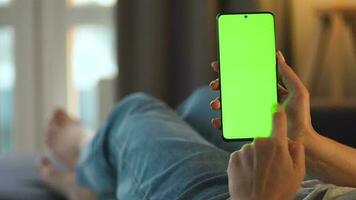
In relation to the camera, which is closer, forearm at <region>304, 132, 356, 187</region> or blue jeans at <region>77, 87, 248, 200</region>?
forearm at <region>304, 132, 356, 187</region>

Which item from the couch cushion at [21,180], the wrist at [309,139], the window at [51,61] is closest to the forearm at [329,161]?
the wrist at [309,139]

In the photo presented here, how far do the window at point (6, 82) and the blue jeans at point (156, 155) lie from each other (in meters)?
1.24

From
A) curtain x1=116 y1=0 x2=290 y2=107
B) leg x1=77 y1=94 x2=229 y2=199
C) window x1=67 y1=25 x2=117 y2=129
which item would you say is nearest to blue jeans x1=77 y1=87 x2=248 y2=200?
leg x1=77 y1=94 x2=229 y2=199

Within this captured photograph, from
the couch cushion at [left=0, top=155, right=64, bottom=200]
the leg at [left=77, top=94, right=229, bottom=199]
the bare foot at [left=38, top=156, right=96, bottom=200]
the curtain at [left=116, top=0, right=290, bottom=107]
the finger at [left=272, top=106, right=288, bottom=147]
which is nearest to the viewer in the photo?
the finger at [left=272, top=106, right=288, bottom=147]

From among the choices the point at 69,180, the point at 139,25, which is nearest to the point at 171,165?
the point at 69,180

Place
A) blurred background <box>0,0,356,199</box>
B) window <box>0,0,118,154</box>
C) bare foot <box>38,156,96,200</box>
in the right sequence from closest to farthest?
bare foot <box>38,156,96,200</box>, blurred background <box>0,0,356,199</box>, window <box>0,0,118,154</box>

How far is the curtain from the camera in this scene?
7.04ft

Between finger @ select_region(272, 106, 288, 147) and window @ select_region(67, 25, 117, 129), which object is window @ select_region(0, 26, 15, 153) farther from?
finger @ select_region(272, 106, 288, 147)

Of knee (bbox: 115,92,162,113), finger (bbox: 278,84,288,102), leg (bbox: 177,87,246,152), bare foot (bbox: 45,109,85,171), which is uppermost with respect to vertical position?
finger (bbox: 278,84,288,102)

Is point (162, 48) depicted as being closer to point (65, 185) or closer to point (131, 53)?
point (131, 53)

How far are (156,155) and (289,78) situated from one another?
33 cm

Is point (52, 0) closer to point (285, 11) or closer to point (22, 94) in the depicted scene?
point (22, 94)

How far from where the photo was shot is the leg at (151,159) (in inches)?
31.6

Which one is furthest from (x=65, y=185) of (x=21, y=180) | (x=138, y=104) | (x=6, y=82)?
(x=6, y=82)
